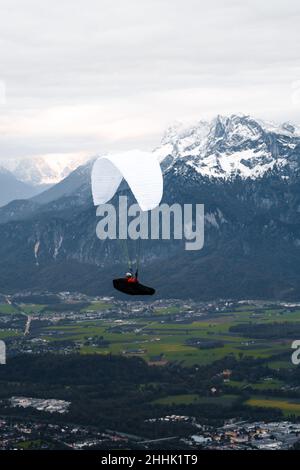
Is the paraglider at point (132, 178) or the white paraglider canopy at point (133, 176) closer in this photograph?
the paraglider at point (132, 178)

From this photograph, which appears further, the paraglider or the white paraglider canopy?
the white paraglider canopy

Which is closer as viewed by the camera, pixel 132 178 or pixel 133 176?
pixel 132 178
